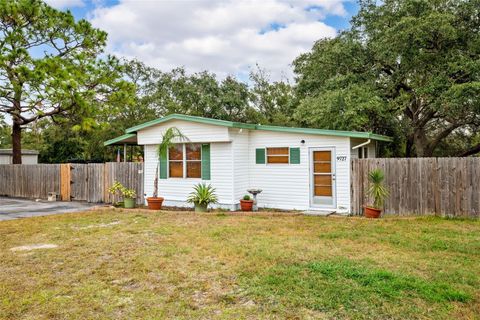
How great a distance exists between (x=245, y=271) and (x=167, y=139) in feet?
23.9

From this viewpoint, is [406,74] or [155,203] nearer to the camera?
[155,203]

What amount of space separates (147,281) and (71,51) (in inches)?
573

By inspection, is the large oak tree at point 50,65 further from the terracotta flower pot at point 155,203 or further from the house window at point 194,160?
the terracotta flower pot at point 155,203

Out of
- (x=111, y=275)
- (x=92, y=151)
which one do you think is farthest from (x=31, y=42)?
(x=111, y=275)

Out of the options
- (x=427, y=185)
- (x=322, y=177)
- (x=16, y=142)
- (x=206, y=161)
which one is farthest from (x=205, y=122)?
(x=16, y=142)

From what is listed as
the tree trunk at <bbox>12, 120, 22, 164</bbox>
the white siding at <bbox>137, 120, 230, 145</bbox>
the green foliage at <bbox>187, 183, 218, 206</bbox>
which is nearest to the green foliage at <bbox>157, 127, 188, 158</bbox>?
the white siding at <bbox>137, 120, 230, 145</bbox>

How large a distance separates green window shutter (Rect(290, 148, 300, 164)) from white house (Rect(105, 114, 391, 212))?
0.10ft

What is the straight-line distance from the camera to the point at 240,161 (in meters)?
11.0

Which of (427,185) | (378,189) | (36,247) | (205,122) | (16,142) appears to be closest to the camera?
(36,247)

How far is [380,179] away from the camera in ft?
29.7

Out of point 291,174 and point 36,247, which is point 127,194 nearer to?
point 36,247

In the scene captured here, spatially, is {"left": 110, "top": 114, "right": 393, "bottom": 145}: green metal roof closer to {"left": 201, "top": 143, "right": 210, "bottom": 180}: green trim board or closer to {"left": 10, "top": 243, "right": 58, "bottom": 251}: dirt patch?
{"left": 201, "top": 143, "right": 210, "bottom": 180}: green trim board

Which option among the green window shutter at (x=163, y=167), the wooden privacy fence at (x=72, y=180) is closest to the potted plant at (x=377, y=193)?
the green window shutter at (x=163, y=167)

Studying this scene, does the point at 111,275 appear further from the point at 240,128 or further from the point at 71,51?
the point at 71,51
